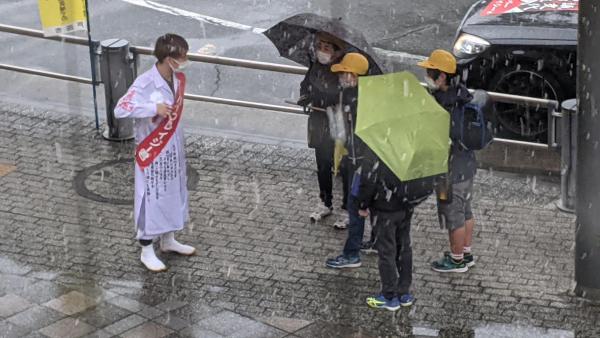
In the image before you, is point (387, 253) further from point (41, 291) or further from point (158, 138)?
point (41, 291)

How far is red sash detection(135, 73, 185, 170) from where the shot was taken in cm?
930

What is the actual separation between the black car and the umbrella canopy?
409 cm

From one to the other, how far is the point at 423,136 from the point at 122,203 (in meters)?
3.43

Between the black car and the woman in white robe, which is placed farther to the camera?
the black car

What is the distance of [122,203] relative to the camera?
10812mm

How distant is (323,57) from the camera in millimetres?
9758

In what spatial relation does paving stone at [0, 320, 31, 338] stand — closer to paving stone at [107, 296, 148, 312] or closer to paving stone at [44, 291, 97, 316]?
paving stone at [44, 291, 97, 316]

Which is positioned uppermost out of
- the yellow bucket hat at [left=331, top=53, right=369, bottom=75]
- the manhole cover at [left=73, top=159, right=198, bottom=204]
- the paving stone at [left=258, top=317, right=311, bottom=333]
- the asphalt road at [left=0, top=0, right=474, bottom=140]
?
the yellow bucket hat at [left=331, top=53, right=369, bottom=75]

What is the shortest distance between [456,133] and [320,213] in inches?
78.2

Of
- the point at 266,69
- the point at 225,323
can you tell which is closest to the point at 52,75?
the point at 266,69

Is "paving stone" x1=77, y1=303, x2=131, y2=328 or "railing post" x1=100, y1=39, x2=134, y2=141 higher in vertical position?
"railing post" x1=100, y1=39, x2=134, y2=141

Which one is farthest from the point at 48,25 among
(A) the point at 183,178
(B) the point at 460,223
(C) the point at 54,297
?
(B) the point at 460,223

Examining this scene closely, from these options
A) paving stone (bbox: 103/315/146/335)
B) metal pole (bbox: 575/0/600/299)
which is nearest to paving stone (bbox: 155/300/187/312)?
paving stone (bbox: 103/315/146/335)

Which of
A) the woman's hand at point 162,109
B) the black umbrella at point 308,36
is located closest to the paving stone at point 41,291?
the woman's hand at point 162,109
